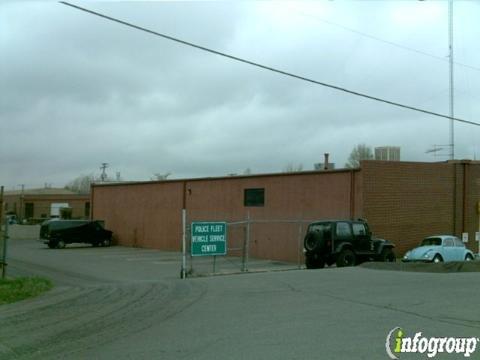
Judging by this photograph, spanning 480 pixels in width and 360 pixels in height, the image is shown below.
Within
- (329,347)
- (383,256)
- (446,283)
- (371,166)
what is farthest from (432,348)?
(371,166)

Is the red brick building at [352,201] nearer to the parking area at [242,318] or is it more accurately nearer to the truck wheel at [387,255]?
the truck wheel at [387,255]

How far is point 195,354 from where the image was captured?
25.3 feet

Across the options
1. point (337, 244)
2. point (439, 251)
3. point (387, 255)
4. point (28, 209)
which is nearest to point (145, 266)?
point (337, 244)

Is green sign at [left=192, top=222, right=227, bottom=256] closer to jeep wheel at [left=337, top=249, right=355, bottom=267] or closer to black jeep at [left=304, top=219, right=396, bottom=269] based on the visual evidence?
black jeep at [left=304, top=219, right=396, bottom=269]

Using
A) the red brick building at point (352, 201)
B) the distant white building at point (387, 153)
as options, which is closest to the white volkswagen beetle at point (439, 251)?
the red brick building at point (352, 201)

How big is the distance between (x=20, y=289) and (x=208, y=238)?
687 centimetres

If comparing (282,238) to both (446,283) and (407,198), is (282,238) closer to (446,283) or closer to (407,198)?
(407,198)

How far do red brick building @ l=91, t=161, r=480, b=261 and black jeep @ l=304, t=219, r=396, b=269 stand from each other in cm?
263

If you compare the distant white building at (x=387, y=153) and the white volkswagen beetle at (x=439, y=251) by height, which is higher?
the distant white building at (x=387, y=153)

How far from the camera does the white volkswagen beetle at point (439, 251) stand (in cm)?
2658

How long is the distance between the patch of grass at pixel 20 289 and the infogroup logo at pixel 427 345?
28.5 ft

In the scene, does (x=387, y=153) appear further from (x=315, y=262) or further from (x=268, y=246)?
(x=315, y=262)

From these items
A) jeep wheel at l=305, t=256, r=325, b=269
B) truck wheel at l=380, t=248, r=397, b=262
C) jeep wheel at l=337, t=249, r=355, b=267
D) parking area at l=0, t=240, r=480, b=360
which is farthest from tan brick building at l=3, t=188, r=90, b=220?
parking area at l=0, t=240, r=480, b=360

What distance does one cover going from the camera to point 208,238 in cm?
2044
